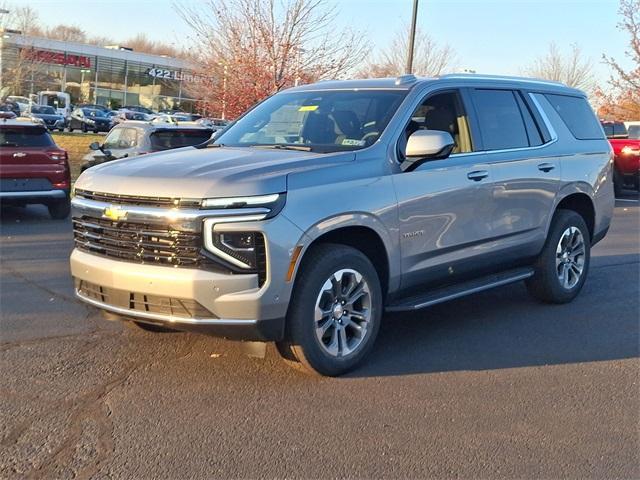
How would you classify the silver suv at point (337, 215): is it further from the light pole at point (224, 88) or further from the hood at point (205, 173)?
the light pole at point (224, 88)

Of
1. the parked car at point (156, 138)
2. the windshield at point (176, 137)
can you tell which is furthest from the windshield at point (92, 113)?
the windshield at point (176, 137)

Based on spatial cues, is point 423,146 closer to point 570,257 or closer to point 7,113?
point 570,257

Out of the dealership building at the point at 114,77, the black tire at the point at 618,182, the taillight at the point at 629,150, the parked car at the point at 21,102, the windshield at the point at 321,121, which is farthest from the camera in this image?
the dealership building at the point at 114,77

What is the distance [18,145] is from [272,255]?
→ 26.4 feet

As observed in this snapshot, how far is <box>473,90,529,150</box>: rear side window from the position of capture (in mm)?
5934

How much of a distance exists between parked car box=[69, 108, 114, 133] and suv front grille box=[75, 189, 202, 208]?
40838 mm

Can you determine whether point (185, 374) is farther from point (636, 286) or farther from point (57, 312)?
point (636, 286)

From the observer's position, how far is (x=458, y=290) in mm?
5551

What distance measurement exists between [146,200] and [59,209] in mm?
7804

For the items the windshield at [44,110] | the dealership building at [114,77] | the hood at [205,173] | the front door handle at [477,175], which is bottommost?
the hood at [205,173]

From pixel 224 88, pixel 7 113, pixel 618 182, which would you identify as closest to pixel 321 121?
pixel 224 88

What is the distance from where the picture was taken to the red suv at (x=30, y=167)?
35.1 feet

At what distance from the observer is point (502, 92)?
624 cm

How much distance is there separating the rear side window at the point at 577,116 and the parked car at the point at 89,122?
129 ft
